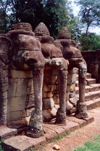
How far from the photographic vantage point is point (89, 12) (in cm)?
2647

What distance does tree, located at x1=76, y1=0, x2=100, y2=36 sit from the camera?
25.7m

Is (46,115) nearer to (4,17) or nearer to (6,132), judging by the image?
(6,132)

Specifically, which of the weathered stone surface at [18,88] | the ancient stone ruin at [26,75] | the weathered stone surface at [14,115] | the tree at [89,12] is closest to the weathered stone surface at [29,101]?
the ancient stone ruin at [26,75]

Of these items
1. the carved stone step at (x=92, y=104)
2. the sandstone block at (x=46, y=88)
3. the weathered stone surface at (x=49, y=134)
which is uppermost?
the sandstone block at (x=46, y=88)

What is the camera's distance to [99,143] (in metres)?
4.27

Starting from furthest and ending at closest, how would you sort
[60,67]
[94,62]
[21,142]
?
[94,62]
[60,67]
[21,142]

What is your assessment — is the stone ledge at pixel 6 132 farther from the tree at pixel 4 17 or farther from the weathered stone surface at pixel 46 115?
the tree at pixel 4 17

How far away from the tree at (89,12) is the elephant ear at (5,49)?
23.7 m

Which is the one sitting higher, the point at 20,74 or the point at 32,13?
the point at 32,13

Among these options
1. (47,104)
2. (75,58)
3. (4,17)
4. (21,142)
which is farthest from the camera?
(4,17)

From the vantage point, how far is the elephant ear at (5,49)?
13.3 feet

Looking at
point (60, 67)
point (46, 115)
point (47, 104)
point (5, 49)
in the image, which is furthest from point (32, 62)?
point (46, 115)

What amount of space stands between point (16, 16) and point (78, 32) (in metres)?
11.0

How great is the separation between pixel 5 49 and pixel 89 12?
2518 centimetres
